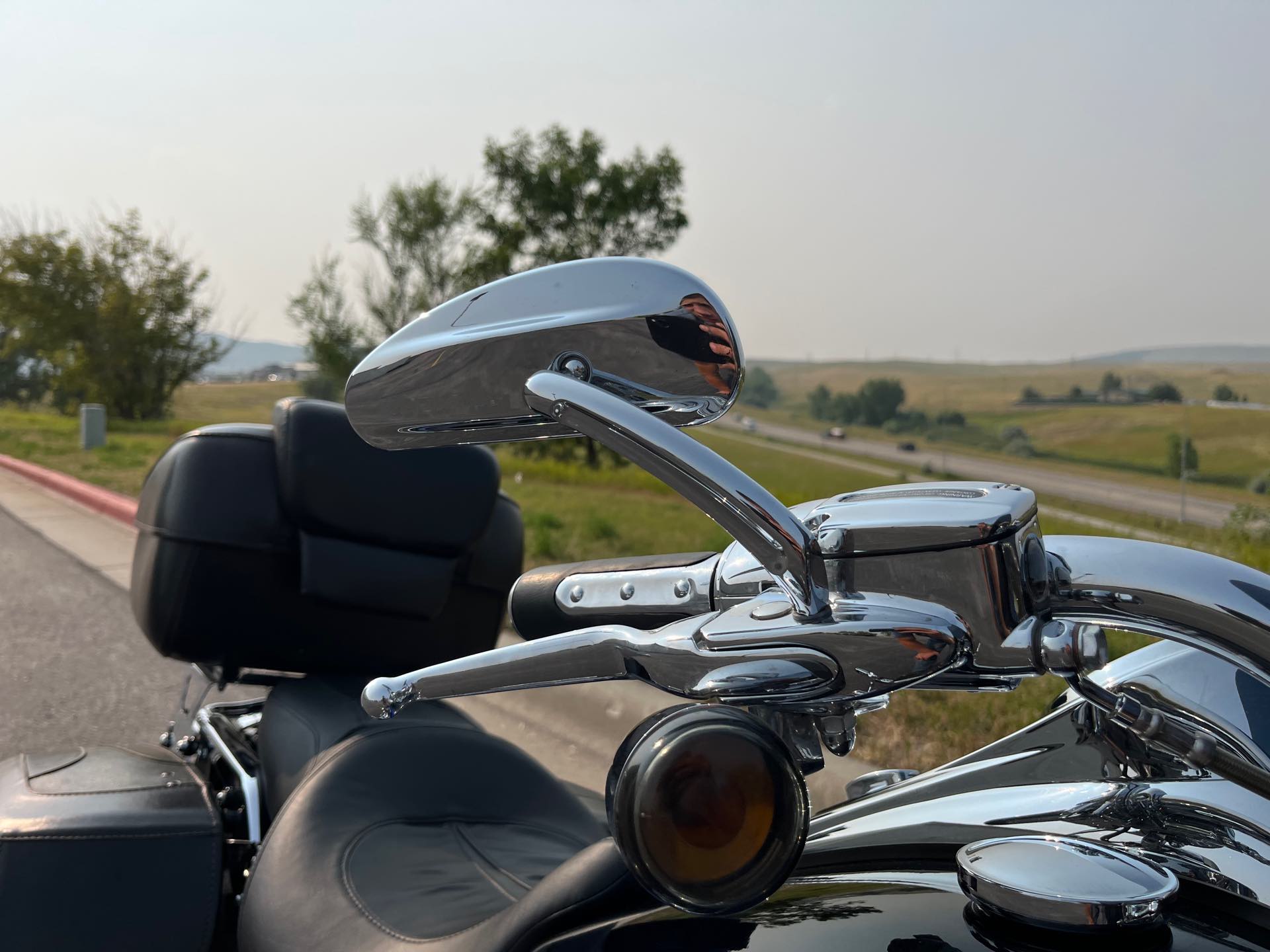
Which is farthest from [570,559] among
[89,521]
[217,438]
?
[89,521]

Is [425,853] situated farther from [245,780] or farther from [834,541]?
[834,541]

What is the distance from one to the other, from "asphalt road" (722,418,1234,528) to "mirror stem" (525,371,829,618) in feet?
22.0

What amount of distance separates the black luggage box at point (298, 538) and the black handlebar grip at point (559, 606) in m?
1.01

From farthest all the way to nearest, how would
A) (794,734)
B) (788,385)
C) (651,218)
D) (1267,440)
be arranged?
1. (788,385)
2. (651,218)
3. (1267,440)
4. (794,734)

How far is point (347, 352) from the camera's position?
33.4 meters

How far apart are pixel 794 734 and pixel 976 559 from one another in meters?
Answer: 0.22

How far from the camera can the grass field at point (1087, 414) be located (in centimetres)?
1870

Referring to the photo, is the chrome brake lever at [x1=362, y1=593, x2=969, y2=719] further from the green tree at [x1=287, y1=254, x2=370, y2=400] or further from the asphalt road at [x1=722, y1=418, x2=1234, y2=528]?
the green tree at [x1=287, y1=254, x2=370, y2=400]

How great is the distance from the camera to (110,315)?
28.7 m

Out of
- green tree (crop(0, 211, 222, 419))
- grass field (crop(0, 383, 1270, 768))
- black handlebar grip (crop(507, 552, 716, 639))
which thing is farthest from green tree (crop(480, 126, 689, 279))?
black handlebar grip (crop(507, 552, 716, 639))

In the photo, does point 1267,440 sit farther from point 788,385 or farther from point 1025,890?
point 788,385

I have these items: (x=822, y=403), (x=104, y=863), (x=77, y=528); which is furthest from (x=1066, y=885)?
(x=822, y=403)

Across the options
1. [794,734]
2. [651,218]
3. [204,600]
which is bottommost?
[204,600]

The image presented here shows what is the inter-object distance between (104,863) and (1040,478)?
29847 millimetres
